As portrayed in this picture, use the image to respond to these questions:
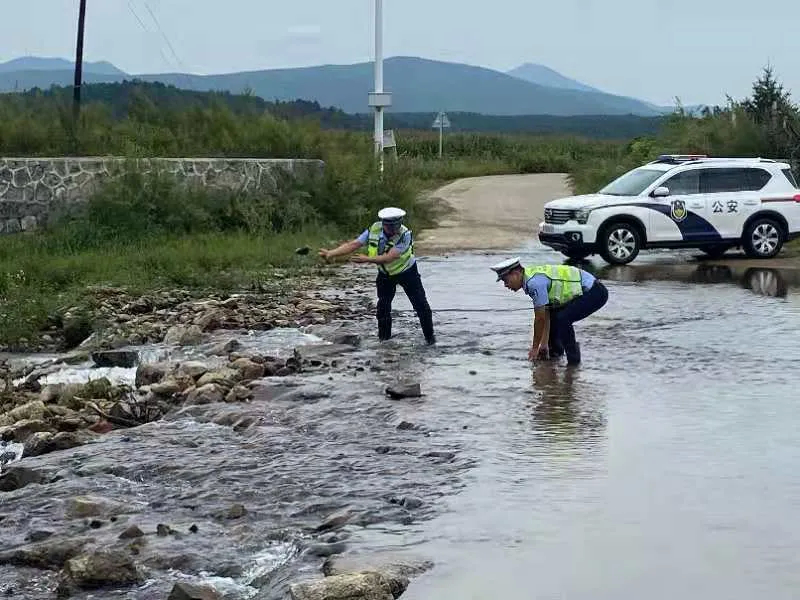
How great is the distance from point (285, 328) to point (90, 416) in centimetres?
500

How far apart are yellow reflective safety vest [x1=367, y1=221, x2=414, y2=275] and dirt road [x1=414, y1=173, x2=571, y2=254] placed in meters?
11.1

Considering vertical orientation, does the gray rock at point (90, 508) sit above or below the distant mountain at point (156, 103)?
below

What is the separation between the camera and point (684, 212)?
23.6 m

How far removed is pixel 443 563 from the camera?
24.4 feet

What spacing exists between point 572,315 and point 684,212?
11081 mm

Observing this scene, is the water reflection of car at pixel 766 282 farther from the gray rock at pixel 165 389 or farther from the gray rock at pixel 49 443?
the gray rock at pixel 49 443

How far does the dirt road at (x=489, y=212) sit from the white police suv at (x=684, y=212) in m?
3.16

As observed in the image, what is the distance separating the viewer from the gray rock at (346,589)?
6.71 metres

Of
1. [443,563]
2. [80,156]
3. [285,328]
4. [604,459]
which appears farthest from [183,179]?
[443,563]

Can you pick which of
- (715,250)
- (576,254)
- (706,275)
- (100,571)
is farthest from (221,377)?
(715,250)

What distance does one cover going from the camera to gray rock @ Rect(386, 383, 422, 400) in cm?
1197

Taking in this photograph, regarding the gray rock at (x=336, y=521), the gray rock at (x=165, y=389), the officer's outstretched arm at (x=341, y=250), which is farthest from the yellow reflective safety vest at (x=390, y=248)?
the gray rock at (x=336, y=521)

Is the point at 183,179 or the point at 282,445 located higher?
the point at 183,179

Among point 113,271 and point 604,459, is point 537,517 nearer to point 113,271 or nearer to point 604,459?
point 604,459
